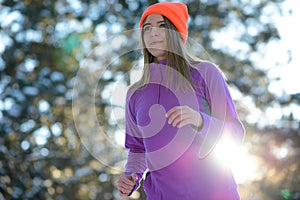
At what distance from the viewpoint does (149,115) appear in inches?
76.7

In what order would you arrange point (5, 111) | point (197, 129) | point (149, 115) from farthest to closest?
point (5, 111) < point (149, 115) < point (197, 129)

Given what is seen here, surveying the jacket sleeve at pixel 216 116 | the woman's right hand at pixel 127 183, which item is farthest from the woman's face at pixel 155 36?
the woman's right hand at pixel 127 183

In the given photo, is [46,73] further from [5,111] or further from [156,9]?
A: [156,9]

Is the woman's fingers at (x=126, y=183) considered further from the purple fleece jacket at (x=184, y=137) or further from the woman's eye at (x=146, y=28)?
the woman's eye at (x=146, y=28)

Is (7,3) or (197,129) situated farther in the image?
(7,3)

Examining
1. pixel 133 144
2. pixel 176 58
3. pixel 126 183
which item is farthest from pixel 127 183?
pixel 176 58

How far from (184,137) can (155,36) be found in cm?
38

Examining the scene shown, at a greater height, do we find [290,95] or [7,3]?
[7,3]

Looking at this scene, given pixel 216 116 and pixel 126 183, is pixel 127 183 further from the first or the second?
pixel 216 116

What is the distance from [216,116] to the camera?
6.13ft

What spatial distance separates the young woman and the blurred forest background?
16.9 ft

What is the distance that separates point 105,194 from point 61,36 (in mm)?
2109

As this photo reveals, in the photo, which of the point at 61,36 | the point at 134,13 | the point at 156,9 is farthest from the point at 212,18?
the point at 156,9

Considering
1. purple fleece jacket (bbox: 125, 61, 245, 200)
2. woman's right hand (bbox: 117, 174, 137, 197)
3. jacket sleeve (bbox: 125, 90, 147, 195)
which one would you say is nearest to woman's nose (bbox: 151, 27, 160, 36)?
purple fleece jacket (bbox: 125, 61, 245, 200)
